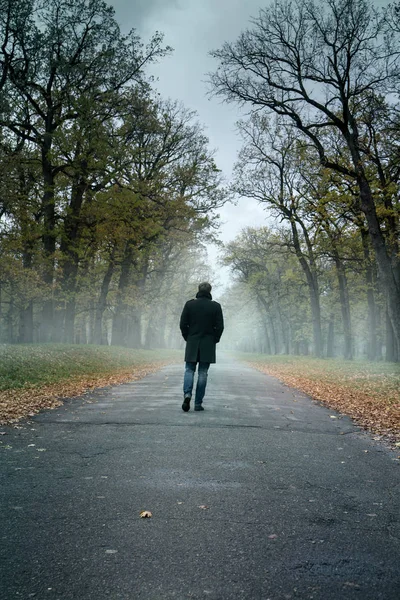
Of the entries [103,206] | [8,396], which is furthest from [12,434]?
[103,206]

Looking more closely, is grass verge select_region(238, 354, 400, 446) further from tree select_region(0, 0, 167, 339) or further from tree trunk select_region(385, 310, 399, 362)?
tree select_region(0, 0, 167, 339)

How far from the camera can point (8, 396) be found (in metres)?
8.43

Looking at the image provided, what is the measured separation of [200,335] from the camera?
7633mm

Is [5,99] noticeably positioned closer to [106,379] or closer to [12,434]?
[106,379]

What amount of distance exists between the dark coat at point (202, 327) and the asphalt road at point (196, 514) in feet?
6.24

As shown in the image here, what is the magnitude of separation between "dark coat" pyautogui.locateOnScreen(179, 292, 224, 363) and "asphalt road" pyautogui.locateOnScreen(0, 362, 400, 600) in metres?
1.90

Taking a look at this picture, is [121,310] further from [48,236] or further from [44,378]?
[44,378]

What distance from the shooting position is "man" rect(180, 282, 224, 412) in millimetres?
7499

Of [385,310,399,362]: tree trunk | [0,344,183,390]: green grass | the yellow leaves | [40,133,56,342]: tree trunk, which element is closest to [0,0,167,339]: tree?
[40,133,56,342]: tree trunk

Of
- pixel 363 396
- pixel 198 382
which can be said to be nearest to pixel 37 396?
pixel 198 382

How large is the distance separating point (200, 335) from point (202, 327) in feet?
0.50

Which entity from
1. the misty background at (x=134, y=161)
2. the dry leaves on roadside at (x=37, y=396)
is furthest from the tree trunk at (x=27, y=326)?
the dry leaves on roadside at (x=37, y=396)

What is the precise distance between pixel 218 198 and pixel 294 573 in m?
25.8

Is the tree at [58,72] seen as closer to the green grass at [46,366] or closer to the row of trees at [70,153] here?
the row of trees at [70,153]
